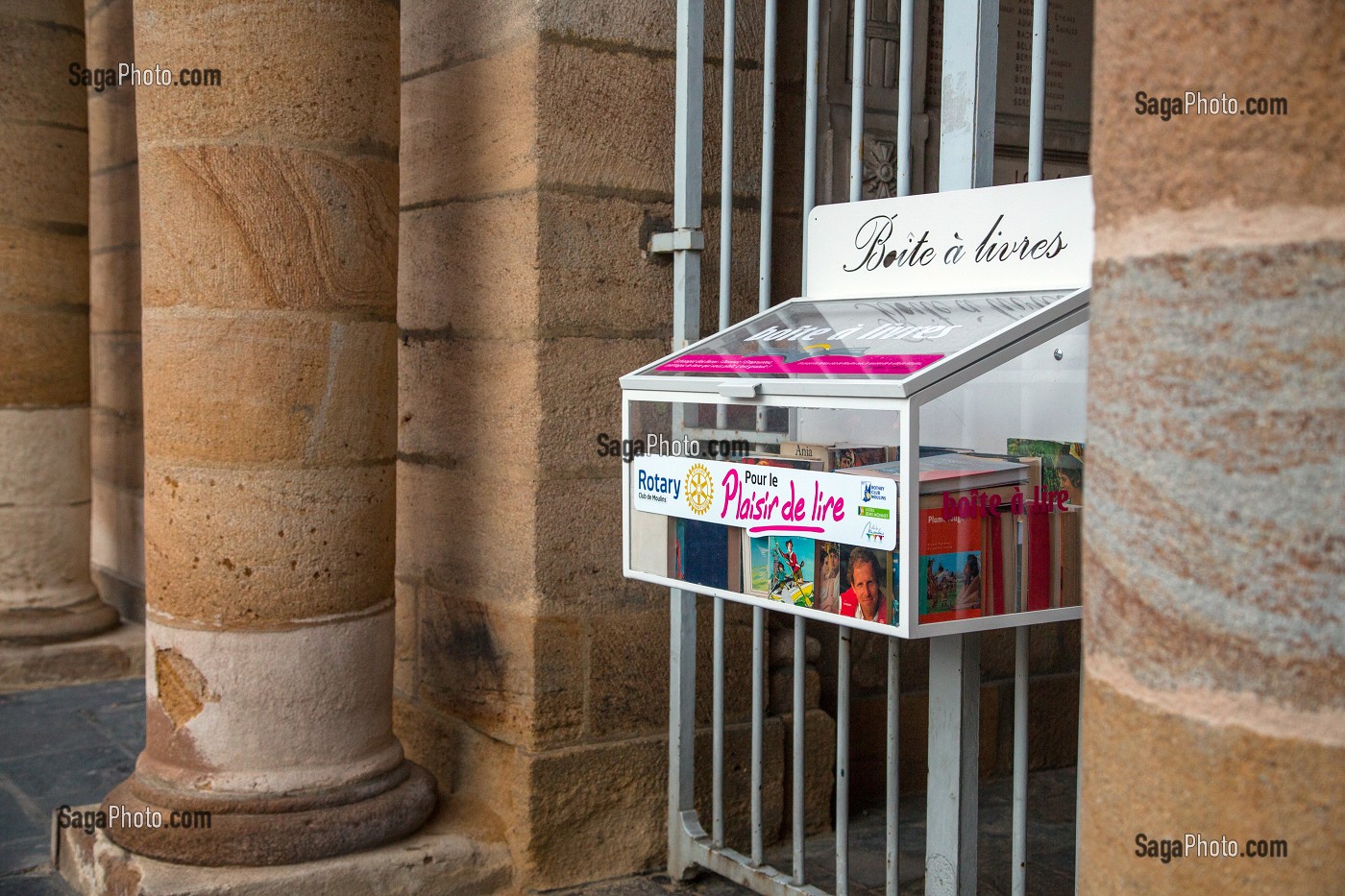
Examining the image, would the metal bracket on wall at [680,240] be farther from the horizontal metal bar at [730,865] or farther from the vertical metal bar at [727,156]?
the horizontal metal bar at [730,865]

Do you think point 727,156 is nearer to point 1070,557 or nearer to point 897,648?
point 897,648

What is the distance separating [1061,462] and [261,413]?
6.18 feet

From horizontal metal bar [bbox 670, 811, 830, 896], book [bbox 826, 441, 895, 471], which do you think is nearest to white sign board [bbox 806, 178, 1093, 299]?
book [bbox 826, 441, 895, 471]

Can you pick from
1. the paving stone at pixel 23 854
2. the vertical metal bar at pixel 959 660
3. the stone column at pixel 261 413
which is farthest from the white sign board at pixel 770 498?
the paving stone at pixel 23 854

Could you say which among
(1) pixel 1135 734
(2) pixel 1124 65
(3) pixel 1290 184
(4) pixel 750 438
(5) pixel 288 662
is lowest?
(5) pixel 288 662

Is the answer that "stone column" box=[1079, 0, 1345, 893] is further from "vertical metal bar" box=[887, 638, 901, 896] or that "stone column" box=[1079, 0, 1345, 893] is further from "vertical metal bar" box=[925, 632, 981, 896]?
"vertical metal bar" box=[887, 638, 901, 896]

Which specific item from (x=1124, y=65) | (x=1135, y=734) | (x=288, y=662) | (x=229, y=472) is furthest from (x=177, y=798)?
(x=1124, y=65)

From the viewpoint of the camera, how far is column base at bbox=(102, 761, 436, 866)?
3.34m

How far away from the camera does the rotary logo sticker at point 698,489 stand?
273 cm

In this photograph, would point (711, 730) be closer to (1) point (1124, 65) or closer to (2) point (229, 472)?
(2) point (229, 472)

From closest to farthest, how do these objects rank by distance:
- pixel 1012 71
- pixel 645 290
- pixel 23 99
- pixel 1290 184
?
pixel 1290 184 < pixel 645 290 < pixel 1012 71 < pixel 23 99

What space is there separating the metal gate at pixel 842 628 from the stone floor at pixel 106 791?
186 mm

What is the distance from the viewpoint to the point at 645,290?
368 centimetres

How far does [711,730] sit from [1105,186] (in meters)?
2.44
